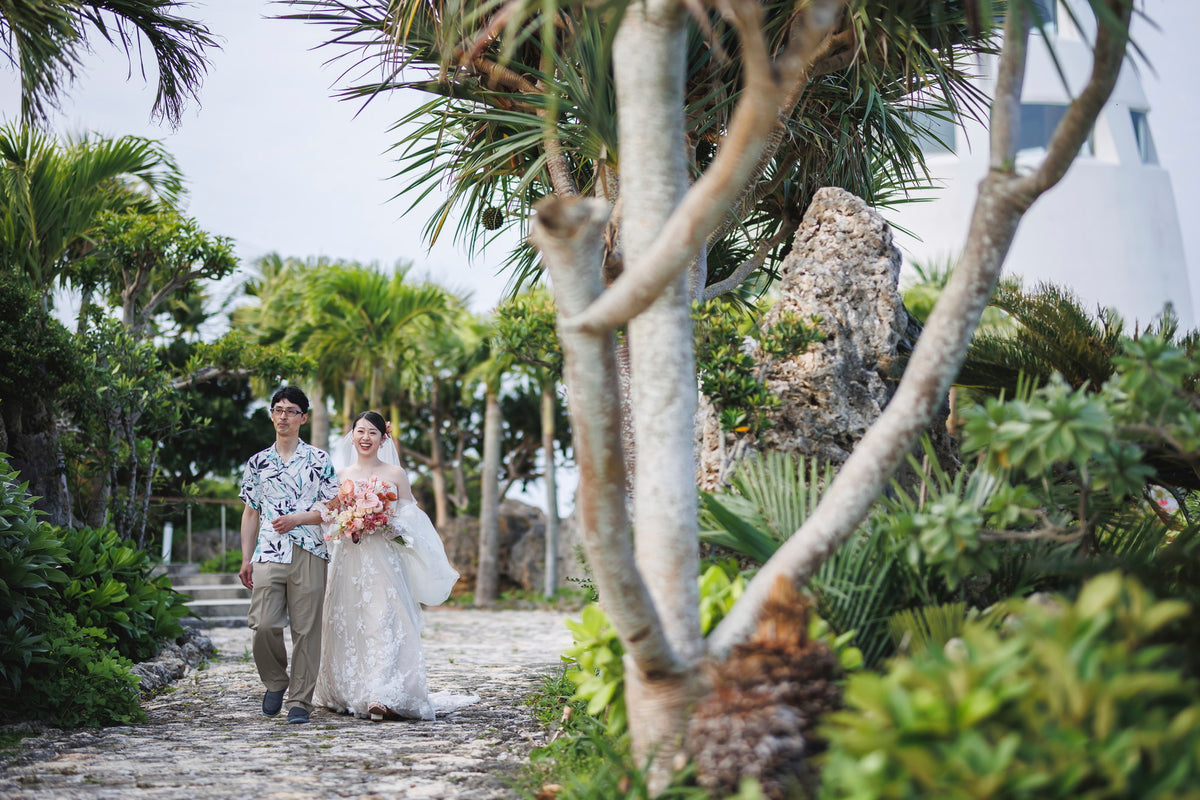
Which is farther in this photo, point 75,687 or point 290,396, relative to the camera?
point 290,396

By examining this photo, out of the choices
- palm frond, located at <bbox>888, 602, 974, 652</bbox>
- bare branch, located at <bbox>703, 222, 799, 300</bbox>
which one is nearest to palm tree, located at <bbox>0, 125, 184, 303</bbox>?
bare branch, located at <bbox>703, 222, 799, 300</bbox>

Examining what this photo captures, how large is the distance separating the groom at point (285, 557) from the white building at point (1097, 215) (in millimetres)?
24637

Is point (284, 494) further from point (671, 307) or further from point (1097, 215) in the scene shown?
point (1097, 215)

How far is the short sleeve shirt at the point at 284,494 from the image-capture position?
17.8 ft

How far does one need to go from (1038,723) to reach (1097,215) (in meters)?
29.1

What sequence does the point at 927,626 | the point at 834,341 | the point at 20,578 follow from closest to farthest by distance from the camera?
the point at 927,626
the point at 20,578
the point at 834,341

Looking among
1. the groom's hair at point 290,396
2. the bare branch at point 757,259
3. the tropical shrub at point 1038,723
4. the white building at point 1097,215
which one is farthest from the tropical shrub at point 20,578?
the white building at point 1097,215

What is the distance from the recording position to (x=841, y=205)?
6121mm

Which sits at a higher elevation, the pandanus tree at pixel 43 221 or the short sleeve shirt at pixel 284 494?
the pandanus tree at pixel 43 221

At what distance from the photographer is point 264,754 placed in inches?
170

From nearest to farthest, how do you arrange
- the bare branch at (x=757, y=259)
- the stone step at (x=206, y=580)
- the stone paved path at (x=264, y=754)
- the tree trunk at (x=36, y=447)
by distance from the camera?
the stone paved path at (x=264, y=754) < the bare branch at (x=757, y=259) < the tree trunk at (x=36, y=447) < the stone step at (x=206, y=580)

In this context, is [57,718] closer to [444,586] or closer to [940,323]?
[444,586]

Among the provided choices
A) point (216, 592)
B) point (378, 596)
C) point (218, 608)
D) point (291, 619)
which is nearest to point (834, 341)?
point (378, 596)

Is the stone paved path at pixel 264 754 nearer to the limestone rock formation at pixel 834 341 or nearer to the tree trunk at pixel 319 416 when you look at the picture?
the limestone rock formation at pixel 834 341
